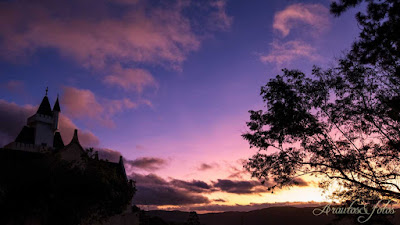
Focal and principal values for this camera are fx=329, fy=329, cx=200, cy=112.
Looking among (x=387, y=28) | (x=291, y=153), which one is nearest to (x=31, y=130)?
(x=291, y=153)

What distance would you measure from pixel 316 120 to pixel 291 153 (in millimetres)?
2424

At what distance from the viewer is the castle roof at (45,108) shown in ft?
257

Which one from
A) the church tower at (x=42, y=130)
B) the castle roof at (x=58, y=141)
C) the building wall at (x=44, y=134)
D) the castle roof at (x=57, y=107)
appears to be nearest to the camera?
the church tower at (x=42, y=130)

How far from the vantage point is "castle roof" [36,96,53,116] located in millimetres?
78338

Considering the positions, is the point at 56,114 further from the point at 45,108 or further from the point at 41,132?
the point at 41,132

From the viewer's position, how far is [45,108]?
261ft

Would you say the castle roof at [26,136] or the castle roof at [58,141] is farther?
the castle roof at [58,141]

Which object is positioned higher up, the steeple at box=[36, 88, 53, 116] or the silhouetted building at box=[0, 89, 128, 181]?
the steeple at box=[36, 88, 53, 116]

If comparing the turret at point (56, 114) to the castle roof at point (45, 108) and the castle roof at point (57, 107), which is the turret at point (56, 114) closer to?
the castle roof at point (57, 107)

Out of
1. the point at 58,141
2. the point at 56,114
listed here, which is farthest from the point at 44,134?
the point at 56,114

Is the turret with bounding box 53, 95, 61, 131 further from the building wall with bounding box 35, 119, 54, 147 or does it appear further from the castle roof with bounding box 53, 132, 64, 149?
the castle roof with bounding box 53, 132, 64, 149

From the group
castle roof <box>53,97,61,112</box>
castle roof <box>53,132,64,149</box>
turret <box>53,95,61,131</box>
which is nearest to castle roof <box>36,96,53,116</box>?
turret <box>53,95,61,131</box>

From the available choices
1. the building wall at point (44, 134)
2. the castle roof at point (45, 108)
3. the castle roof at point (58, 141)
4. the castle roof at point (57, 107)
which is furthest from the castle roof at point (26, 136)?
the castle roof at point (57, 107)

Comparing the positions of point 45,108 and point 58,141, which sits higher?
point 45,108
